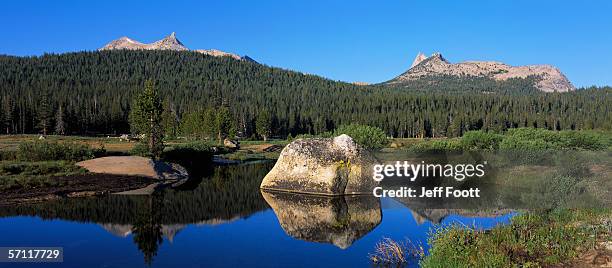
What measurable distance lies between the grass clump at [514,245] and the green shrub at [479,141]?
35.1 meters

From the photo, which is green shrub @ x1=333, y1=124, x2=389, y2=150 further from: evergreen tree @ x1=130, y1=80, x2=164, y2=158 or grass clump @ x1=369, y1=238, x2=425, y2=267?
grass clump @ x1=369, y1=238, x2=425, y2=267

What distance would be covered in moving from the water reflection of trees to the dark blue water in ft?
0.17

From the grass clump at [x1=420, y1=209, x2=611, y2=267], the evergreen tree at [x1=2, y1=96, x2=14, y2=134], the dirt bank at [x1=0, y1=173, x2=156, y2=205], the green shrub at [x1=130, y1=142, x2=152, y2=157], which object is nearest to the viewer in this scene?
the grass clump at [x1=420, y1=209, x2=611, y2=267]

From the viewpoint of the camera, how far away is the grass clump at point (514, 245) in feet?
50.5

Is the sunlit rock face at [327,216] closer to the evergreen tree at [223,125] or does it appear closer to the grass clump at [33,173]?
the grass clump at [33,173]

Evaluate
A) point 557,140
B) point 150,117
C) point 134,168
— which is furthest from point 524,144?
point 150,117

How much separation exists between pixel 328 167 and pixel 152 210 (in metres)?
12.5

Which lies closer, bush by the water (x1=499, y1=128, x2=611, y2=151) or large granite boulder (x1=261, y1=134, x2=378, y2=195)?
large granite boulder (x1=261, y1=134, x2=378, y2=195)

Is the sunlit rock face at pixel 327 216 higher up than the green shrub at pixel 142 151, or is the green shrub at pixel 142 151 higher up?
the green shrub at pixel 142 151

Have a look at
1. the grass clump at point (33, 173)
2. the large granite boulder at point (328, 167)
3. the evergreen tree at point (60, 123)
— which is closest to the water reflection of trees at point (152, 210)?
the large granite boulder at point (328, 167)

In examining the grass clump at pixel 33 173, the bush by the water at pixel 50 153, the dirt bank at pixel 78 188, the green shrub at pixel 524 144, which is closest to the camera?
the dirt bank at pixel 78 188

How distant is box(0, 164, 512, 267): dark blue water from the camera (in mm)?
19359

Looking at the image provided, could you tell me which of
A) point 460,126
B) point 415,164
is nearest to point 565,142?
point 415,164

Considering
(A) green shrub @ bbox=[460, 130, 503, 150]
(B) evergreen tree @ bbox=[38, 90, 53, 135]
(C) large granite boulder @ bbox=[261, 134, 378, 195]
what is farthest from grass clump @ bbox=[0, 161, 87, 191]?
(B) evergreen tree @ bbox=[38, 90, 53, 135]
